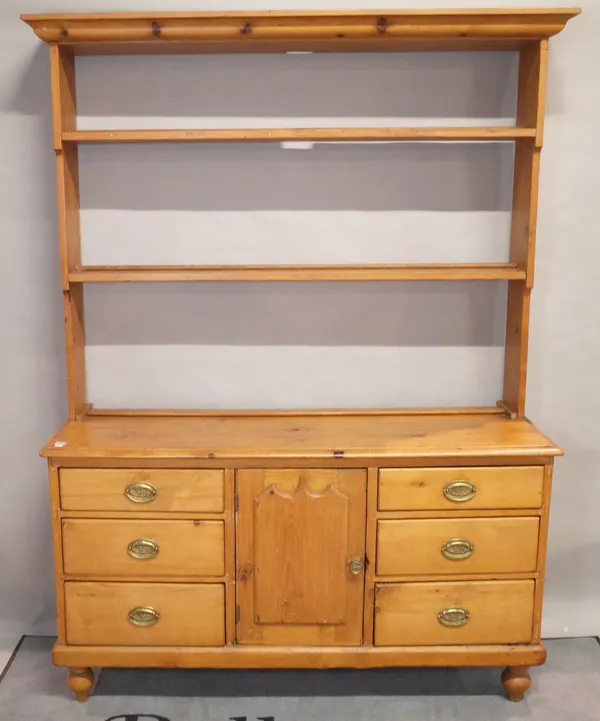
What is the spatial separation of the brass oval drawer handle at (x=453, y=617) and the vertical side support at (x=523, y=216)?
0.65 meters

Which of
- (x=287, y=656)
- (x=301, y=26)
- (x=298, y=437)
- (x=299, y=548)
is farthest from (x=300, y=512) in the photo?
(x=301, y=26)

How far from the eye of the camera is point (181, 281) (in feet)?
8.17

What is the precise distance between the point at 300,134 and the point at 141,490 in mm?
1145

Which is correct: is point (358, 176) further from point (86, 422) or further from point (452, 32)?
point (86, 422)

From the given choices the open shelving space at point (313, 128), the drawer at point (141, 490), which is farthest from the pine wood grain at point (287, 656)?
the open shelving space at point (313, 128)

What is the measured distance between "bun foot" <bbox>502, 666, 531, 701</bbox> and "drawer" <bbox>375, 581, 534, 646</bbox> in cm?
13

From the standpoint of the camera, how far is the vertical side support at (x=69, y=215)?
226 centimetres

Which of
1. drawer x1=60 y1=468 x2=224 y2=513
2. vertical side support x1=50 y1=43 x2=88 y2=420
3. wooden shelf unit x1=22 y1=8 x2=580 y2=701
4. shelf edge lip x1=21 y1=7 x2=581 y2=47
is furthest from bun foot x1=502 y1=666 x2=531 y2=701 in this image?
shelf edge lip x1=21 y1=7 x2=581 y2=47

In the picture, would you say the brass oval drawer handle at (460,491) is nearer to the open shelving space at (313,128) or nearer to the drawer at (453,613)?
the drawer at (453,613)

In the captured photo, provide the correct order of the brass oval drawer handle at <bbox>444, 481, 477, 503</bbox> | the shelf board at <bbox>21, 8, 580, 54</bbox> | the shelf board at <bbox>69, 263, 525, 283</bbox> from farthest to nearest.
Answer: the shelf board at <bbox>69, 263, 525, 283</bbox> < the brass oval drawer handle at <bbox>444, 481, 477, 503</bbox> < the shelf board at <bbox>21, 8, 580, 54</bbox>

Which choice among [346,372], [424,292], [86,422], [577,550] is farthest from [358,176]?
[577,550]

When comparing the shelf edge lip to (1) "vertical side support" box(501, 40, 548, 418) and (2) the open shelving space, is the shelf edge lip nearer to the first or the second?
(2) the open shelving space

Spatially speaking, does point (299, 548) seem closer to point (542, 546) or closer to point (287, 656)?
point (287, 656)

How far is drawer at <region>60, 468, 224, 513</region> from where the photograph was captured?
2.21m
